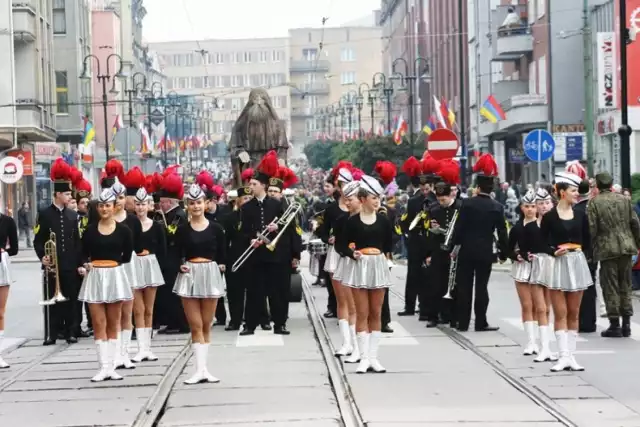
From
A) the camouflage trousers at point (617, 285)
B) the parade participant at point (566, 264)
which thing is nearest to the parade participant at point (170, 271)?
the parade participant at point (566, 264)

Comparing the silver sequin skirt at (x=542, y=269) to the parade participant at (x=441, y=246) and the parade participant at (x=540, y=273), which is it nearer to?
the parade participant at (x=540, y=273)

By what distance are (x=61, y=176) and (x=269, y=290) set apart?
9.70ft

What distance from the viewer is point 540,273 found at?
14883 millimetres

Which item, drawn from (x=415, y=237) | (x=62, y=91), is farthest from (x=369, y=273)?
(x=62, y=91)

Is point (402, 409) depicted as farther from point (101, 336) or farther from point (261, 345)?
point (261, 345)

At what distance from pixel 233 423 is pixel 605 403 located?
123 inches

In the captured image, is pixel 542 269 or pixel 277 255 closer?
pixel 542 269

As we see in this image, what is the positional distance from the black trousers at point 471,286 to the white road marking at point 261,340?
235 centimetres

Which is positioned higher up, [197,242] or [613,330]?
[197,242]

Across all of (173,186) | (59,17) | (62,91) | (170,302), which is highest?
(59,17)

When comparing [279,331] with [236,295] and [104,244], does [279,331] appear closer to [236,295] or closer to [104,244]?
[236,295]

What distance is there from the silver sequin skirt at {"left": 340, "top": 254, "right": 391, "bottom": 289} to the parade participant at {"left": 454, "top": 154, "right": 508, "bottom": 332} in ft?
13.4

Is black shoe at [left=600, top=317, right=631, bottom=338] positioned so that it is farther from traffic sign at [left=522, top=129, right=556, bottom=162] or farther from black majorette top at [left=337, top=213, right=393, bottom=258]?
traffic sign at [left=522, top=129, right=556, bottom=162]

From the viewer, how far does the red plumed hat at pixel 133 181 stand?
17.2 m
